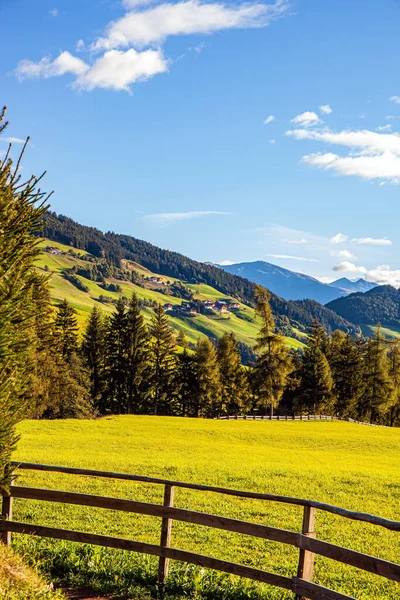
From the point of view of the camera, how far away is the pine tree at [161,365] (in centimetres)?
7806

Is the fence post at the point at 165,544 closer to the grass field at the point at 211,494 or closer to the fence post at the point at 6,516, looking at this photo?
the grass field at the point at 211,494

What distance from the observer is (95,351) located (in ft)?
252

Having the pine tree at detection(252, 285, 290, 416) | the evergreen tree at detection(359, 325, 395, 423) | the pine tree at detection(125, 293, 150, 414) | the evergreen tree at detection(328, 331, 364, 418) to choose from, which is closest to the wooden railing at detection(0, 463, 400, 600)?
the pine tree at detection(252, 285, 290, 416)

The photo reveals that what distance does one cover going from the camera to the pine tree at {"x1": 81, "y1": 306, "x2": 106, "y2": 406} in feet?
251

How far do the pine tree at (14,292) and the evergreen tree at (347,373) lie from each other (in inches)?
3178

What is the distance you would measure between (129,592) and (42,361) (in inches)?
2050

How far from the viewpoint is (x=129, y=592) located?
841 centimetres

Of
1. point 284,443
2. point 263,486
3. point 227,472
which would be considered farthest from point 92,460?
point 284,443

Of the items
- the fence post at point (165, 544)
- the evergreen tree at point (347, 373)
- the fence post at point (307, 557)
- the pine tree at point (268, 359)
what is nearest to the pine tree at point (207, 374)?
the pine tree at point (268, 359)

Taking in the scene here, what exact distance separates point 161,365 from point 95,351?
10884 millimetres

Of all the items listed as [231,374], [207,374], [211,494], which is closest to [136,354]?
[207,374]

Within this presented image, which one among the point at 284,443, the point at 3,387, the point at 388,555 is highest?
the point at 3,387

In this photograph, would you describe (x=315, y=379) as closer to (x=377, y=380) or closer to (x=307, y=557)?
(x=377, y=380)

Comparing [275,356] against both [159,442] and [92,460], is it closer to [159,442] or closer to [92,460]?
[159,442]
